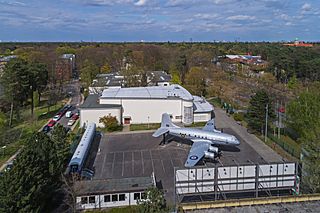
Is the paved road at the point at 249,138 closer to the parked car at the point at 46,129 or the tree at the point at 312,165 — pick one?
the tree at the point at 312,165

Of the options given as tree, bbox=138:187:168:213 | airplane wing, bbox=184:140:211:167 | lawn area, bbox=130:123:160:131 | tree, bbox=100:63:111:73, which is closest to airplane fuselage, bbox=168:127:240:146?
airplane wing, bbox=184:140:211:167

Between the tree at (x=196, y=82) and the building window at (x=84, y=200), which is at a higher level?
the tree at (x=196, y=82)

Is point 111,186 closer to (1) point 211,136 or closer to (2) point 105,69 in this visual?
(1) point 211,136

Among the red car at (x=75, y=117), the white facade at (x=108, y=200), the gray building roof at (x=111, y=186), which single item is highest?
the red car at (x=75, y=117)

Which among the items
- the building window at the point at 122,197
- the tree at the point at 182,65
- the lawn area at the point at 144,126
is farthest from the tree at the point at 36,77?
the tree at the point at 182,65

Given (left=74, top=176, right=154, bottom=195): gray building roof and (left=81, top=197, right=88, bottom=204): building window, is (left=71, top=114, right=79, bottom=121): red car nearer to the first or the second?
(left=74, top=176, right=154, bottom=195): gray building roof

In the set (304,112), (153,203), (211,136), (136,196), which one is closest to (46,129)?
(211,136)
